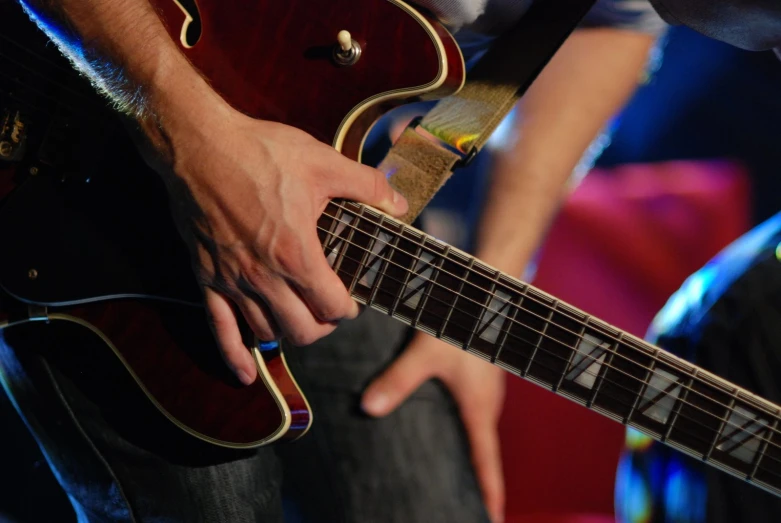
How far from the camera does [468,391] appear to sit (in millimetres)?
956

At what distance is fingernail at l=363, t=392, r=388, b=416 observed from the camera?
0.95 m

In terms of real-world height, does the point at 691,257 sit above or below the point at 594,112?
below

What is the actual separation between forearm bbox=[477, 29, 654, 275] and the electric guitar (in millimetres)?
281

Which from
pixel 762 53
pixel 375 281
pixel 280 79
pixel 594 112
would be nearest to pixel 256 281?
pixel 375 281

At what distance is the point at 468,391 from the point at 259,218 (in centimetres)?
49

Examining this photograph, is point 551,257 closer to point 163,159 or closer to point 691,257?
point 691,257

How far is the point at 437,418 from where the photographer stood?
3.18ft

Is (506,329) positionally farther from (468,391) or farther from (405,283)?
(468,391)

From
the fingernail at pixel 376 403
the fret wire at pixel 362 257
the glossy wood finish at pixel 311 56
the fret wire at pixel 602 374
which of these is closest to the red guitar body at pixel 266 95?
the glossy wood finish at pixel 311 56

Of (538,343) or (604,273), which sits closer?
(538,343)

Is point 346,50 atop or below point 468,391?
atop

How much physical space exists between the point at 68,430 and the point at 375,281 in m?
0.54

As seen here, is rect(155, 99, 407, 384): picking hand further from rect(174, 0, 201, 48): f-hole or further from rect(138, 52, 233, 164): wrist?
rect(174, 0, 201, 48): f-hole

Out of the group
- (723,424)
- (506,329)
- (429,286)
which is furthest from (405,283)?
(723,424)
